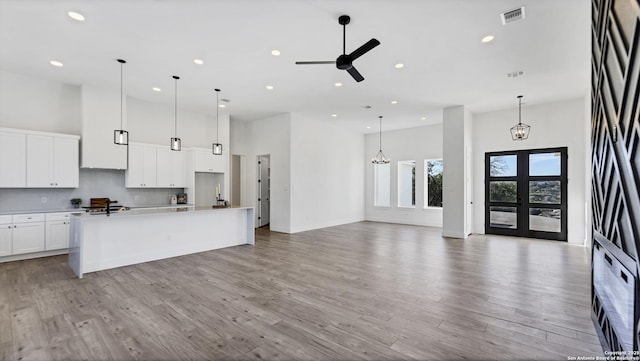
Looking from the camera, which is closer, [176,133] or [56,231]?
[56,231]

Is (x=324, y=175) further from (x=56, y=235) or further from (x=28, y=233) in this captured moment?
(x=28, y=233)

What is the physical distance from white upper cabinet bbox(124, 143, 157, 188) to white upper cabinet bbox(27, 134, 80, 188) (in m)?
0.91

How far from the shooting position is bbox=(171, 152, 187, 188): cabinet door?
7.09m

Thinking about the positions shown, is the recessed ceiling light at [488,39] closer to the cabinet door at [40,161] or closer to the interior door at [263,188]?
the interior door at [263,188]

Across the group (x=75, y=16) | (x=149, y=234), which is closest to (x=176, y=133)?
(x=149, y=234)

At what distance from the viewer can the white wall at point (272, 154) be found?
26.5ft

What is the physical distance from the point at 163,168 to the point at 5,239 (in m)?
2.85

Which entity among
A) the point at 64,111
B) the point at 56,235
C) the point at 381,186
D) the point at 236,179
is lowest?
the point at 56,235

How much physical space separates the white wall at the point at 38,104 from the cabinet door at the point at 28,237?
185 centimetres

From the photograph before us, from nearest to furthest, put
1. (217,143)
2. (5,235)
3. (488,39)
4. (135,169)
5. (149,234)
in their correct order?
(488,39) → (5,235) → (149,234) → (217,143) → (135,169)

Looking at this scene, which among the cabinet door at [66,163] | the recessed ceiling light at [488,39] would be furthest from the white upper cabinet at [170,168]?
the recessed ceiling light at [488,39]

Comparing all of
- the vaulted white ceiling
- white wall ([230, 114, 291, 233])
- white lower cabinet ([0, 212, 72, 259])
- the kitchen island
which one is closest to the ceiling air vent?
the vaulted white ceiling

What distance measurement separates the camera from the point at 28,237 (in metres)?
5.09

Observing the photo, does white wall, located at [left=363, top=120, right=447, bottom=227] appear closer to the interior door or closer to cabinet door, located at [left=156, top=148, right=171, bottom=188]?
the interior door
